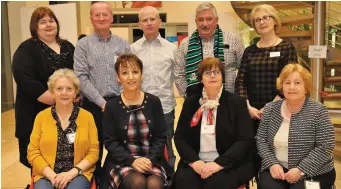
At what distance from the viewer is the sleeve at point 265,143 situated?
89.5 inches

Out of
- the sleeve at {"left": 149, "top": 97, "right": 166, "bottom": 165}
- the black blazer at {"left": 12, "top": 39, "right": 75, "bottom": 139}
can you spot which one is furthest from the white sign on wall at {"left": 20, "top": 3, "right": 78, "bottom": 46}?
the sleeve at {"left": 149, "top": 97, "right": 166, "bottom": 165}

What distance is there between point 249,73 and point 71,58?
138 centimetres

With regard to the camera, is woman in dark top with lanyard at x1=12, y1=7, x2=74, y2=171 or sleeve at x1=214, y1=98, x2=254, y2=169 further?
woman in dark top with lanyard at x1=12, y1=7, x2=74, y2=171

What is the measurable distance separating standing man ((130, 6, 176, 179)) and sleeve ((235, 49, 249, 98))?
56cm

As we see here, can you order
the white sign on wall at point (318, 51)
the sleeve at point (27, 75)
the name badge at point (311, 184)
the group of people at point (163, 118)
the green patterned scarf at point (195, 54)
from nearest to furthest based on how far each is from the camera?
the name badge at point (311, 184)
the group of people at point (163, 118)
the sleeve at point (27, 75)
the green patterned scarf at point (195, 54)
the white sign on wall at point (318, 51)

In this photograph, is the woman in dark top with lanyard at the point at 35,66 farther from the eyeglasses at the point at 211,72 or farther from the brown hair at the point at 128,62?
the eyeglasses at the point at 211,72

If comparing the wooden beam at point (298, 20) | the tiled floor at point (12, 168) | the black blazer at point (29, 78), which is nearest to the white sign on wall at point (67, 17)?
the tiled floor at point (12, 168)

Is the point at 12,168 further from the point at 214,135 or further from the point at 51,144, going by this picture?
the point at 214,135

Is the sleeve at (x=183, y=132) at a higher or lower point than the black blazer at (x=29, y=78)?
lower

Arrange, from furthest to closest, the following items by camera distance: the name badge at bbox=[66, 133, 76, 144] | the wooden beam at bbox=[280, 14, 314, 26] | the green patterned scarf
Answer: the wooden beam at bbox=[280, 14, 314, 26], the green patterned scarf, the name badge at bbox=[66, 133, 76, 144]

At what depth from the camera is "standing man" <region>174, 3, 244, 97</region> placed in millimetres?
2775

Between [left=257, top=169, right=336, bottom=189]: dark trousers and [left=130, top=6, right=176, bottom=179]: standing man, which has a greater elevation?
[left=130, top=6, right=176, bottom=179]: standing man

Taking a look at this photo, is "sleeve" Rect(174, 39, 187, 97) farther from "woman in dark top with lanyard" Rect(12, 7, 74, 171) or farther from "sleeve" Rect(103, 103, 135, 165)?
"woman in dark top with lanyard" Rect(12, 7, 74, 171)

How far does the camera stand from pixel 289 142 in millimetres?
2213
